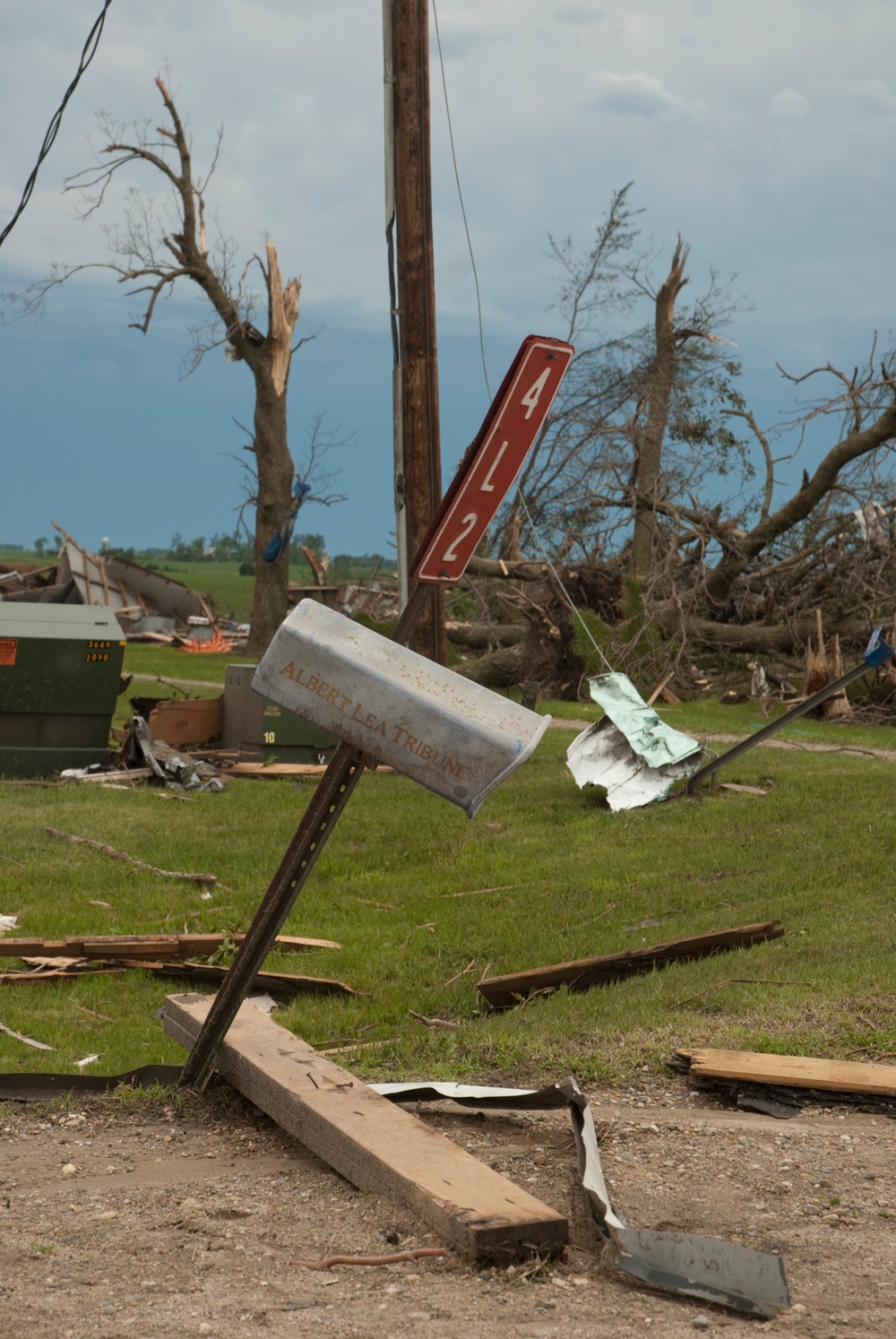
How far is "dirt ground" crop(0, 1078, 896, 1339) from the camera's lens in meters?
2.83

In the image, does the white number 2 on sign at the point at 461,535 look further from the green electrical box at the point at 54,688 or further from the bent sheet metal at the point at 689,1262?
the green electrical box at the point at 54,688

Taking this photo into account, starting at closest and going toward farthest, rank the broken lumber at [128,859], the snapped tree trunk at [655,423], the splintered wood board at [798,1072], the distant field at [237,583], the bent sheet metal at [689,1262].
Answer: the bent sheet metal at [689,1262]
the splintered wood board at [798,1072]
the broken lumber at [128,859]
the snapped tree trunk at [655,423]
the distant field at [237,583]

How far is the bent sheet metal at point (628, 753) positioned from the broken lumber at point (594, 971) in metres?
3.63

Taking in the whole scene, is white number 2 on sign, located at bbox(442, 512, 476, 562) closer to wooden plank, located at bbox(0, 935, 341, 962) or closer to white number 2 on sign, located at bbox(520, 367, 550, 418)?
white number 2 on sign, located at bbox(520, 367, 550, 418)

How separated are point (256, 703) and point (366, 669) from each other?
1059cm

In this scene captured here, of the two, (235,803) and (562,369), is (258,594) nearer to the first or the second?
(235,803)

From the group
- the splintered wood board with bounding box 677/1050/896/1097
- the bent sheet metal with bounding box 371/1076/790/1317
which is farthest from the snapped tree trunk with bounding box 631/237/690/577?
the bent sheet metal with bounding box 371/1076/790/1317

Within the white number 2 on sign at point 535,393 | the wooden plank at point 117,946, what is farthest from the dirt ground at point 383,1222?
the wooden plank at point 117,946

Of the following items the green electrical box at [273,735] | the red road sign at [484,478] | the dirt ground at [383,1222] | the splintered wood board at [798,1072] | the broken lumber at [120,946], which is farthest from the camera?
the green electrical box at [273,735]

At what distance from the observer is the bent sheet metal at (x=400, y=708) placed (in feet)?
10.9

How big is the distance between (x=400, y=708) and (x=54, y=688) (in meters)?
10.1

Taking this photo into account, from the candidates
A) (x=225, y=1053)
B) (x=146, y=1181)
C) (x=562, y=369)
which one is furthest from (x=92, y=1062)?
(x=562, y=369)

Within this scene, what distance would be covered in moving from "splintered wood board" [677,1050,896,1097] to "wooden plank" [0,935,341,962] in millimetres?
3425

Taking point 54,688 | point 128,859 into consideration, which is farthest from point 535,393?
point 54,688
